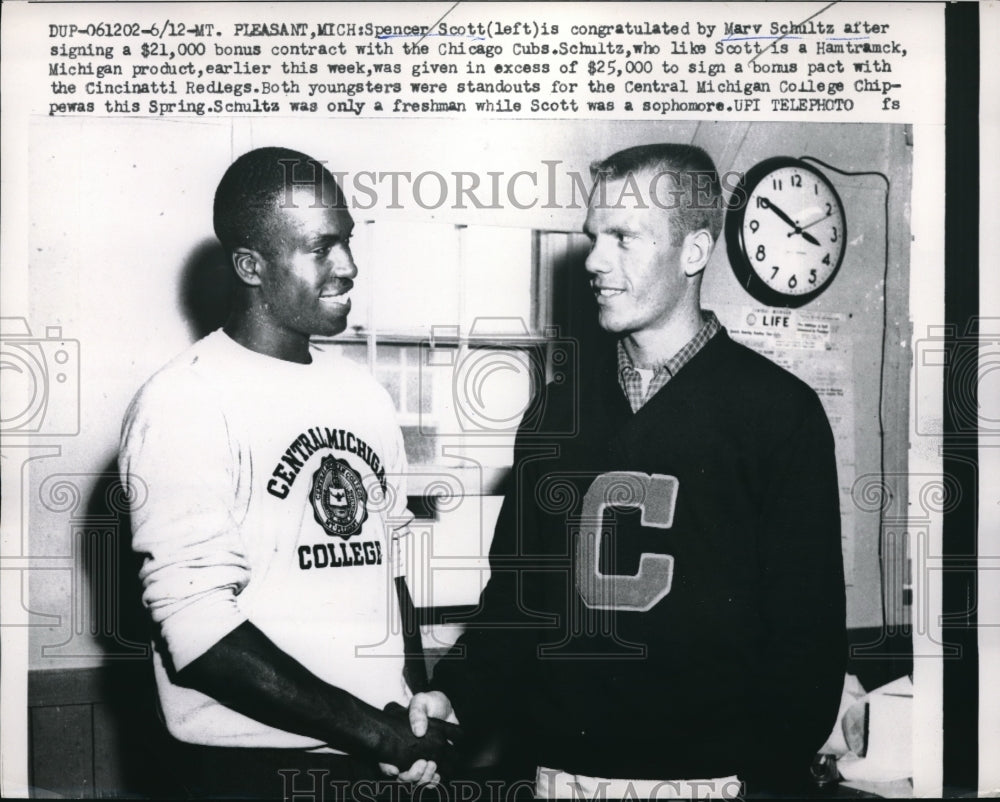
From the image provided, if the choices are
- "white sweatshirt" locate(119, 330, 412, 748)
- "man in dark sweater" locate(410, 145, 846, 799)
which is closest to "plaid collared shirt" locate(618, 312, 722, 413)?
"man in dark sweater" locate(410, 145, 846, 799)

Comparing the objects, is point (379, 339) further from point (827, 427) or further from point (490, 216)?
point (827, 427)

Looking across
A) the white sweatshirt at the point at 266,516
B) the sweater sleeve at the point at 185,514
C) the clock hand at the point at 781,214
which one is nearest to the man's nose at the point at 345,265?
the white sweatshirt at the point at 266,516

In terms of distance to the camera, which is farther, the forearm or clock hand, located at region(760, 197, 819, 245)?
clock hand, located at region(760, 197, 819, 245)

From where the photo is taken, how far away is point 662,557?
1.47m

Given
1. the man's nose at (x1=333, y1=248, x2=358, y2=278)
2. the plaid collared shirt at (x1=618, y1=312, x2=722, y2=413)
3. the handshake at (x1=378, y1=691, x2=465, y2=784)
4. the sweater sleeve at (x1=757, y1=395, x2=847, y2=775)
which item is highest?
the man's nose at (x1=333, y1=248, x2=358, y2=278)

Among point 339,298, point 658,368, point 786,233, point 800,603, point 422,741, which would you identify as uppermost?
point 786,233

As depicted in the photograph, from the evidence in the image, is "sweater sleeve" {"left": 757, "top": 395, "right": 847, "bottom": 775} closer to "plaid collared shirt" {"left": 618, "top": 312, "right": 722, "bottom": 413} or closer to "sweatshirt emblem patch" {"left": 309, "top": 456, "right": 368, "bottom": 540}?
"plaid collared shirt" {"left": 618, "top": 312, "right": 722, "bottom": 413}

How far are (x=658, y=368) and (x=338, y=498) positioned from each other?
551mm

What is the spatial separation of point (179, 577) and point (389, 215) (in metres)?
0.65

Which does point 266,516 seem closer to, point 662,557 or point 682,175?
point 662,557

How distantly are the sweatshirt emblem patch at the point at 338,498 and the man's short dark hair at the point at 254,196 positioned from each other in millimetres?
361

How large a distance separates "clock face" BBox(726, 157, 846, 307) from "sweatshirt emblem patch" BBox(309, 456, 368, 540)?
2.32 ft

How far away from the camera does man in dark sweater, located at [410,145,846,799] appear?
148cm

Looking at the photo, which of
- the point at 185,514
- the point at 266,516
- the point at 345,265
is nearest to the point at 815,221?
the point at 345,265
